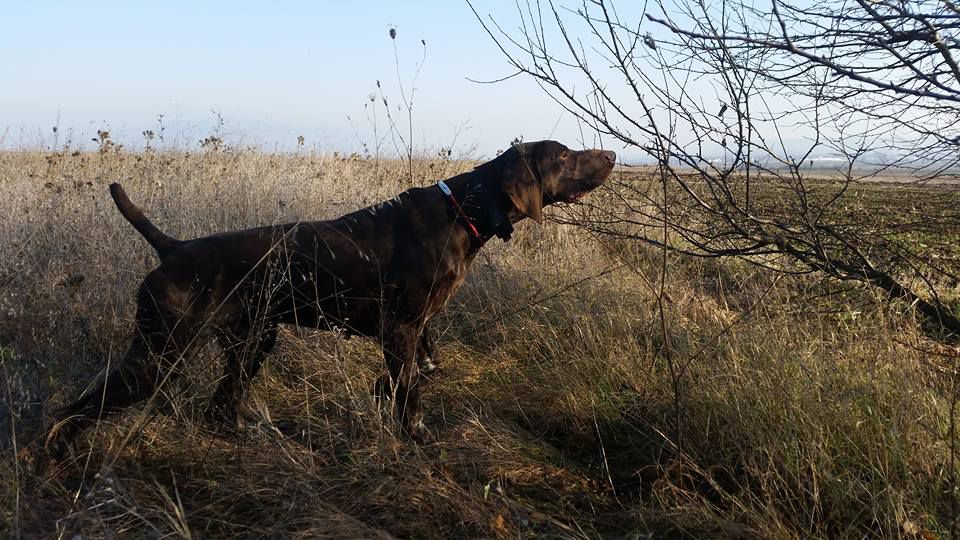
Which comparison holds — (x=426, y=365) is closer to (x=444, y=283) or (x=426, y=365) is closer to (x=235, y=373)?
(x=444, y=283)

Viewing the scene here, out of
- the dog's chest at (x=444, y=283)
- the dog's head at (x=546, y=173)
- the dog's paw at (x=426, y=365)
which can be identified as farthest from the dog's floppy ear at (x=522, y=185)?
the dog's paw at (x=426, y=365)

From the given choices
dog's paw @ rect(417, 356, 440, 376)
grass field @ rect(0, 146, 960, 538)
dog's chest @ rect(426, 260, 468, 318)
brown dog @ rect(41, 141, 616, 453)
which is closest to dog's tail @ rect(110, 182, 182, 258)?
brown dog @ rect(41, 141, 616, 453)

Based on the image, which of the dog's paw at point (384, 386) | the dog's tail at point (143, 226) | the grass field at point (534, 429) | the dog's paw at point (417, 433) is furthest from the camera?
the dog's paw at point (384, 386)

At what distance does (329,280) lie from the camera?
135 inches

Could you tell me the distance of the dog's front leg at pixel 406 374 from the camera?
329 centimetres

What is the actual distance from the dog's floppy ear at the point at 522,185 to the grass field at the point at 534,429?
779 mm

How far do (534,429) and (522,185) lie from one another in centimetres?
121

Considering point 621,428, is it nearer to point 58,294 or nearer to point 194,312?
point 194,312

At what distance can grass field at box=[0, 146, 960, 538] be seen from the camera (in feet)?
7.91

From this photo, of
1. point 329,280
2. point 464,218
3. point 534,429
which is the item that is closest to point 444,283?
point 464,218

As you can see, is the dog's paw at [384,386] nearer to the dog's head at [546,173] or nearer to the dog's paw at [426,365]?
the dog's paw at [426,365]

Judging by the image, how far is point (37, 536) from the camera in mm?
2385

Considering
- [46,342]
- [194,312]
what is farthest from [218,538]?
[46,342]

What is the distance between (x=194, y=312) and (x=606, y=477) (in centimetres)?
184
